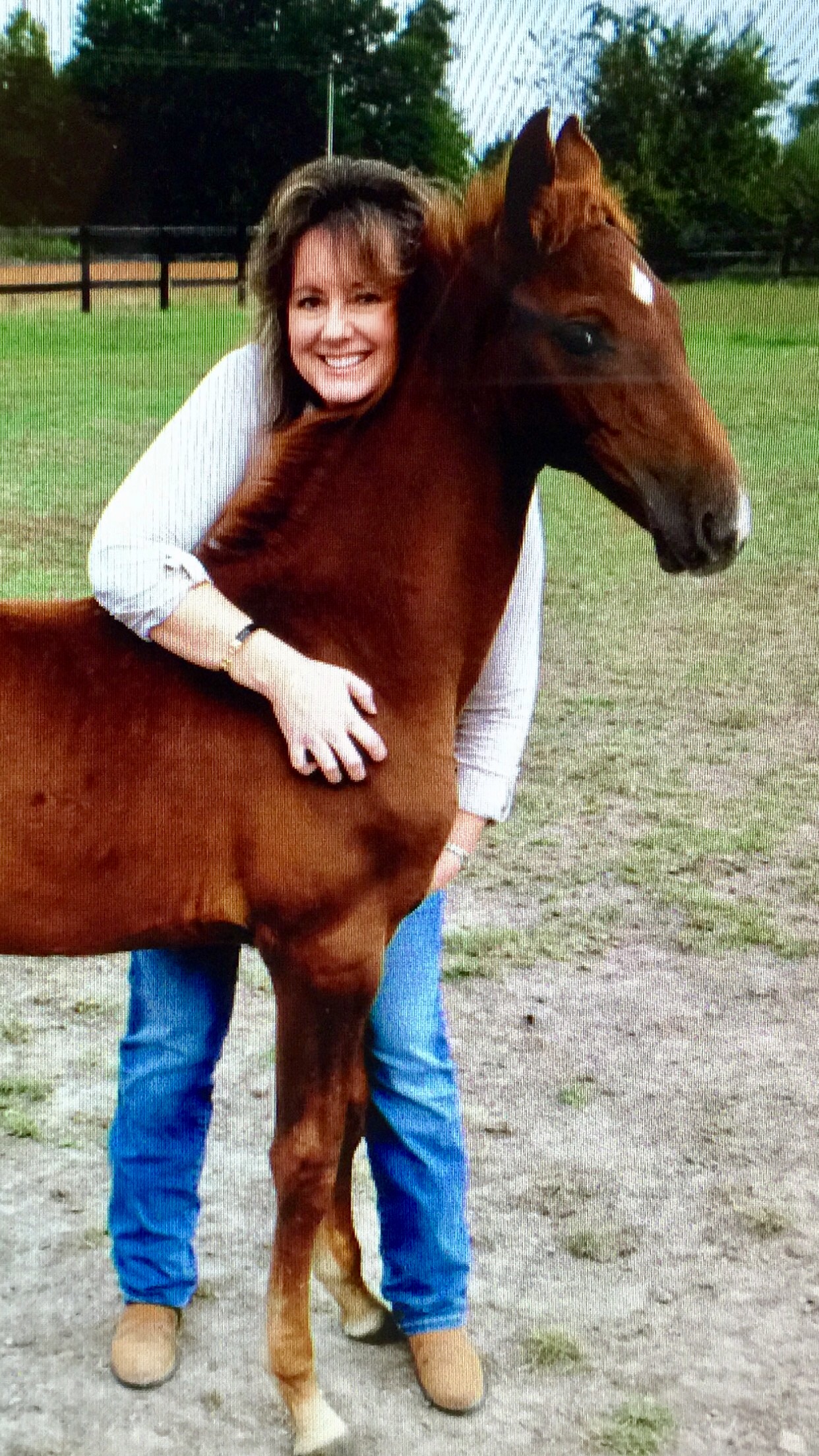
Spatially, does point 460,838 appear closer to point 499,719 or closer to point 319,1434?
point 499,719

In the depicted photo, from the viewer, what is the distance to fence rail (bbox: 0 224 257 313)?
95.0 inches

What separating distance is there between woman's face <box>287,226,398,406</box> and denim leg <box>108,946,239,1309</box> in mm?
845

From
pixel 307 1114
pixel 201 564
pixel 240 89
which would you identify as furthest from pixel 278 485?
pixel 240 89

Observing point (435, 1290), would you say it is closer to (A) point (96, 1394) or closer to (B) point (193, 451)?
(A) point (96, 1394)

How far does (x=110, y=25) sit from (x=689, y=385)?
57.7 inches

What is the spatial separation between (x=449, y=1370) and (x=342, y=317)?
1.54 meters

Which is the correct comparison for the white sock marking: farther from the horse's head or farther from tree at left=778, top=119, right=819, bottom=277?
tree at left=778, top=119, right=819, bottom=277

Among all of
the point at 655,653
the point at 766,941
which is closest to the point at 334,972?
the point at 766,941

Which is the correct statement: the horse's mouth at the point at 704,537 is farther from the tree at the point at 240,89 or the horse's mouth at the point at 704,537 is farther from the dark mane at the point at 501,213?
the tree at the point at 240,89

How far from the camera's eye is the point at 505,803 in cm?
204

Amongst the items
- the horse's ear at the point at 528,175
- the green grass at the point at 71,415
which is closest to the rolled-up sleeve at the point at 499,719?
the horse's ear at the point at 528,175

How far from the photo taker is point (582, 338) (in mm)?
1527

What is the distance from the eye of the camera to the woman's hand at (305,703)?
1607 millimetres

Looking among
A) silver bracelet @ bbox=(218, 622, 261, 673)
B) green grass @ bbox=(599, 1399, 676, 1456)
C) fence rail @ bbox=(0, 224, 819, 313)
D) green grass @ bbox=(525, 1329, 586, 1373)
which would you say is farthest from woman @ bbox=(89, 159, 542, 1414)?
fence rail @ bbox=(0, 224, 819, 313)
